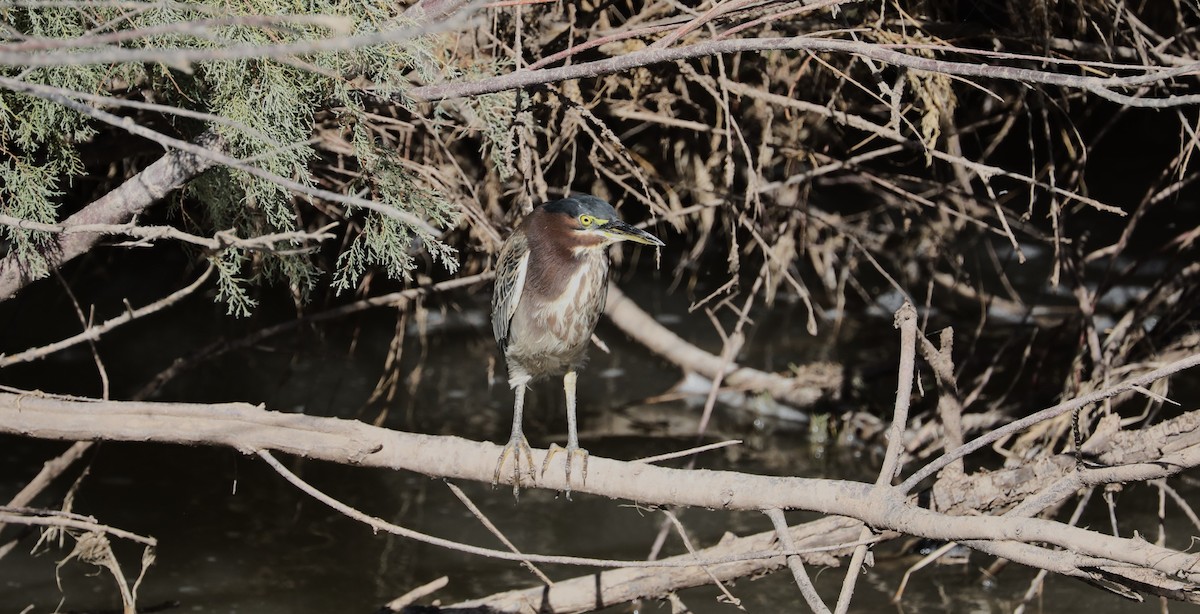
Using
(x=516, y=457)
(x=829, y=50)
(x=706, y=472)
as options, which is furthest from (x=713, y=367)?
(x=829, y=50)

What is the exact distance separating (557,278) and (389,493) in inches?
70.5

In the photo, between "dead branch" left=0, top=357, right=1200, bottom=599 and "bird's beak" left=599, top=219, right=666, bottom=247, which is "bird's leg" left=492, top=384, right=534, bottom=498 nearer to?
"dead branch" left=0, top=357, right=1200, bottom=599

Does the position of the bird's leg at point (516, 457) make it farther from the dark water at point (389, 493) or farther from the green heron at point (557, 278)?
the dark water at point (389, 493)

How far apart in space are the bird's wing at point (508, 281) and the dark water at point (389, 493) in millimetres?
759

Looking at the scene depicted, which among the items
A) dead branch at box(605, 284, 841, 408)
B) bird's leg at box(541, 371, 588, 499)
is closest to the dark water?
dead branch at box(605, 284, 841, 408)

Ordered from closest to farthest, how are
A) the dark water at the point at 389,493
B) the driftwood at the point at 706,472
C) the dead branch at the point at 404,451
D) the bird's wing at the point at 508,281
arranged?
the driftwood at the point at 706,472
the dead branch at the point at 404,451
the bird's wing at the point at 508,281
the dark water at the point at 389,493

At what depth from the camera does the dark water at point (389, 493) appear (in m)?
4.00

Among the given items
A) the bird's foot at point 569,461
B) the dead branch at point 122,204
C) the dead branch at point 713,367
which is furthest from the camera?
the dead branch at point 713,367

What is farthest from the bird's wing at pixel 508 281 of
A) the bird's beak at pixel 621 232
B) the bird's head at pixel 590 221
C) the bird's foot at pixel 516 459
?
the bird's foot at pixel 516 459

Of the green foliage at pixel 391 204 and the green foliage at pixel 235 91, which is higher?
the green foliage at pixel 235 91

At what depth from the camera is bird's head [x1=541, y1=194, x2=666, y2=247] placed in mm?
3338

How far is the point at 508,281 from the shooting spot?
3543 millimetres

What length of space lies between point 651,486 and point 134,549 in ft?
7.86

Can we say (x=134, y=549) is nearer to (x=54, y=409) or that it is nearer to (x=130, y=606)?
(x=130, y=606)
